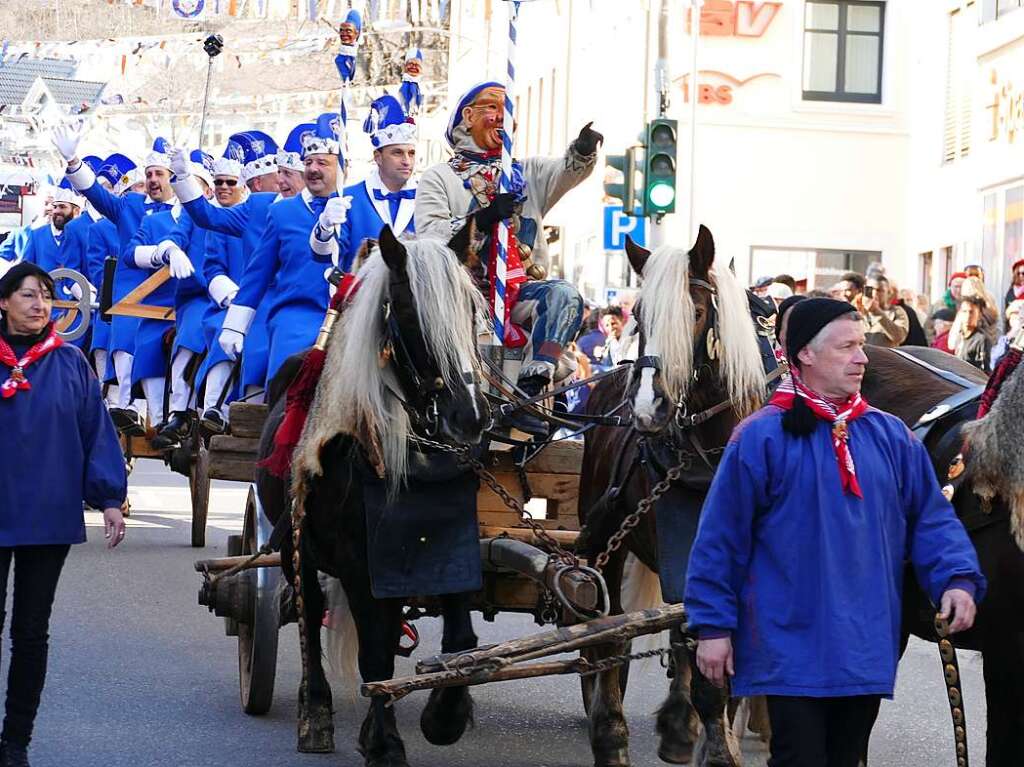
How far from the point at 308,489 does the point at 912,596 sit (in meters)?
2.27

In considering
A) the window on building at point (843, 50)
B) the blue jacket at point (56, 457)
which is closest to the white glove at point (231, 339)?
the blue jacket at point (56, 457)

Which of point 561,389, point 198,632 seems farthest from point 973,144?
point 561,389

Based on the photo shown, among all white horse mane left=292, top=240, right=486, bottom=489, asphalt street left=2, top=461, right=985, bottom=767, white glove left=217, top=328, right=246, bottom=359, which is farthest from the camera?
white glove left=217, top=328, right=246, bottom=359

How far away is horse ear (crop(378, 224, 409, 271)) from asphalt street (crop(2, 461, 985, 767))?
2.01 metres

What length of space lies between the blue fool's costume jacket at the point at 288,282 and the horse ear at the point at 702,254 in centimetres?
257

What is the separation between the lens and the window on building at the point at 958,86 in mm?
27234

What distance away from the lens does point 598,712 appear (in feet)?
25.6

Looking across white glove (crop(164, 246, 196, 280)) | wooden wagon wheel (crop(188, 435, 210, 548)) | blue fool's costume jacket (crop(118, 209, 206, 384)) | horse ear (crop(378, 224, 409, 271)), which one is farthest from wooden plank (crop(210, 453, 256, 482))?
wooden wagon wheel (crop(188, 435, 210, 548))

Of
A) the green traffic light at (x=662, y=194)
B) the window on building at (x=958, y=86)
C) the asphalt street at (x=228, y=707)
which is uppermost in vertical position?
the window on building at (x=958, y=86)

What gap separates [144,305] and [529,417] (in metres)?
6.72

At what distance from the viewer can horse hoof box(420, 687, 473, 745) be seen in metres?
7.42

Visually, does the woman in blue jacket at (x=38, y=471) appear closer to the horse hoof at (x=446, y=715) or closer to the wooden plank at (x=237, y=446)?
the horse hoof at (x=446, y=715)

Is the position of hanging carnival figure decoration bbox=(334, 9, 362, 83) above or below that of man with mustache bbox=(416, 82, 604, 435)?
above

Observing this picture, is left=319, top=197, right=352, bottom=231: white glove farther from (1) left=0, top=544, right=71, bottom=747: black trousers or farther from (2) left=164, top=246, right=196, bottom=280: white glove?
(2) left=164, top=246, right=196, bottom=280: white glove
